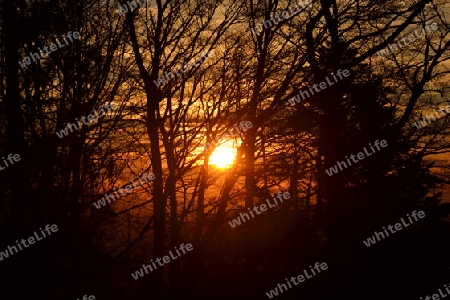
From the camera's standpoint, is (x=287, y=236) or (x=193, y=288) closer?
(x=193, y=288)

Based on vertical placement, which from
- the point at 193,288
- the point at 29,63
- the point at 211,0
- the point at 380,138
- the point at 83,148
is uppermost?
the point at 211,0

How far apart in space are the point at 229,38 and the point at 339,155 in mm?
5401

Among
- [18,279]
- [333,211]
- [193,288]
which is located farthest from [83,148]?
[333,211]

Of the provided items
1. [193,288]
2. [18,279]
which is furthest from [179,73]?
[18,279]

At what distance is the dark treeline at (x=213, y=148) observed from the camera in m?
6.87

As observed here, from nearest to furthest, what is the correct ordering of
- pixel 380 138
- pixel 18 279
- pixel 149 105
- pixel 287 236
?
pixel 18 279 → pixel 149 105 → pixel 380 138 → pixel 287 236

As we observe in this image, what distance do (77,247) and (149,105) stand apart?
342cm

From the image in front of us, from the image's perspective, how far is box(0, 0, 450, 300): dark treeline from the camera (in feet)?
22.5

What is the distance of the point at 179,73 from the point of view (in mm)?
11406

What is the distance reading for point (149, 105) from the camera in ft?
28.0

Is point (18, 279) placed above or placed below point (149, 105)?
below

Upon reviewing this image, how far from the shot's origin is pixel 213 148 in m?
11.9

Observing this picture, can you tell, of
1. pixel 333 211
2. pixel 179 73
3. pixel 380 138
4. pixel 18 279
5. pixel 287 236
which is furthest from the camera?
pixel 287 236

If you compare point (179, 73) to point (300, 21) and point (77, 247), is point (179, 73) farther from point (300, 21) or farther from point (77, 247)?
point (77, 247)
